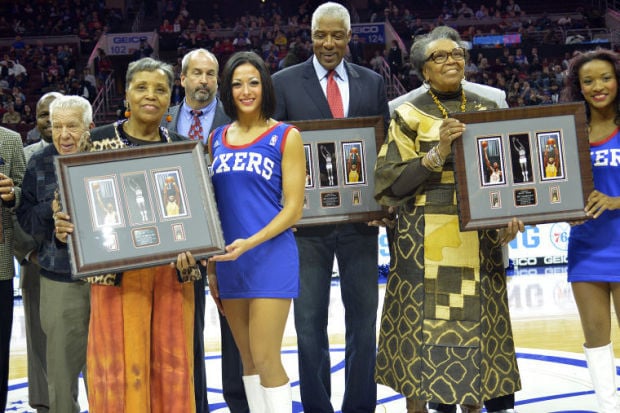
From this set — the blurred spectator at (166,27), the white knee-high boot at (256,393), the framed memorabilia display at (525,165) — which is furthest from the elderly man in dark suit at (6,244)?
the blurred spectator at (166,27)

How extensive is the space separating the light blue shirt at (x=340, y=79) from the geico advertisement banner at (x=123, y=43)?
16169 mm

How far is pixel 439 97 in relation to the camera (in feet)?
10.8

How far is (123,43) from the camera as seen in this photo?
19.2 m

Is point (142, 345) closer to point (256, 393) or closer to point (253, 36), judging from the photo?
point (256, 393)

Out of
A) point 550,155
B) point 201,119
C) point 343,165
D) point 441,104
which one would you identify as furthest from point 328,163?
point 550,155

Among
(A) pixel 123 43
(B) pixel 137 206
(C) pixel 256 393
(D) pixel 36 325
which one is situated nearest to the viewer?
(B) pixel 137 206

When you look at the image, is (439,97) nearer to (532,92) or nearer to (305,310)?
(305,310)

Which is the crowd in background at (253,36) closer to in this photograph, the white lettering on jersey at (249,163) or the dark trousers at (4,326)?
the dark trousers at (4,326)

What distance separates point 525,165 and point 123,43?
17351 mm

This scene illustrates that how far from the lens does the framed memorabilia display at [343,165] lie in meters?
3.60

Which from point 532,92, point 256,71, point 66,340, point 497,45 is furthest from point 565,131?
point 497,45

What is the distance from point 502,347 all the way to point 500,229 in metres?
0.50

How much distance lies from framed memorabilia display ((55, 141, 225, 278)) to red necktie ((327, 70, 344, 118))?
104cm

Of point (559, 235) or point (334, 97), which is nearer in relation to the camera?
point (334, 97)
